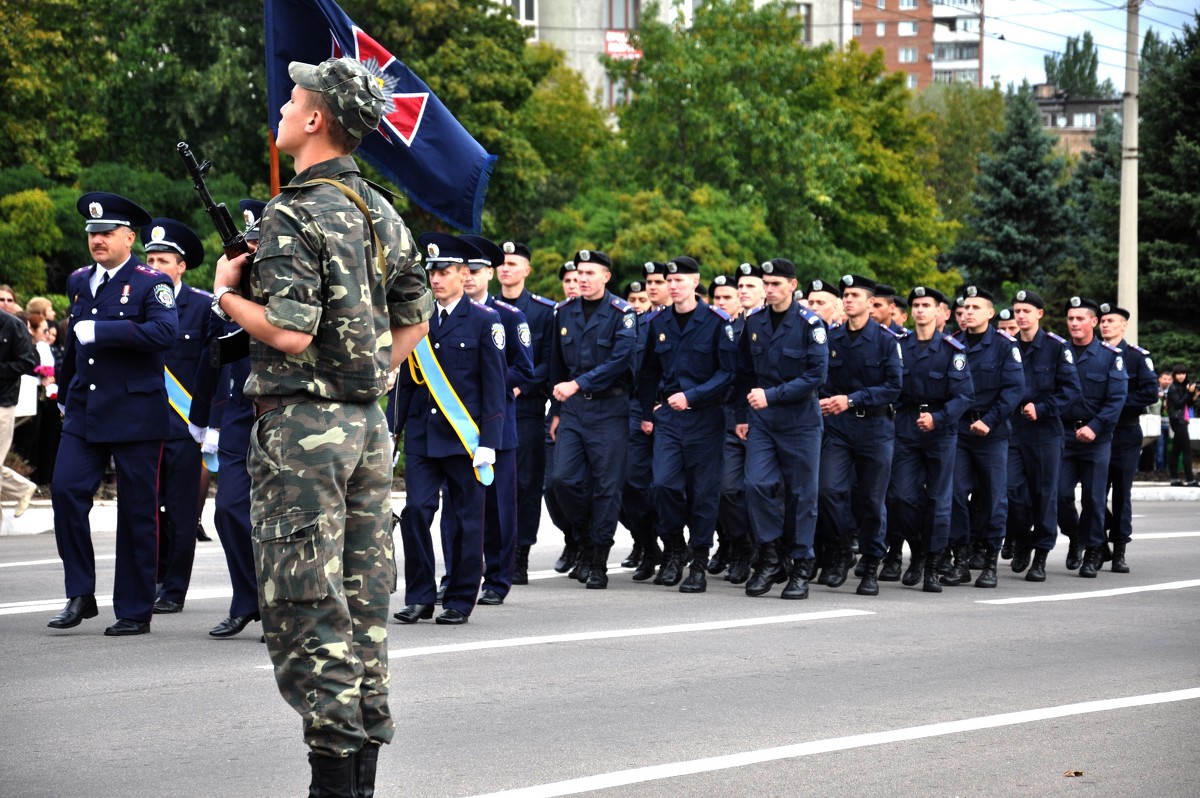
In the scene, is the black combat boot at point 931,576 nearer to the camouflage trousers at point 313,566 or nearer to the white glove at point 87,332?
the white glove at point 87,332

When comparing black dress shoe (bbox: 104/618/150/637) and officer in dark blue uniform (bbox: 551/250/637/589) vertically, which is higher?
officer in dark blue uniform (bbox: 551/250/637/589)

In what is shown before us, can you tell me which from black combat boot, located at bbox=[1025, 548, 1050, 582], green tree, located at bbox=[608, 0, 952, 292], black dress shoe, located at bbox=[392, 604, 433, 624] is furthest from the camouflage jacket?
green tree, located at bbox=[608, 0, 952, 292]

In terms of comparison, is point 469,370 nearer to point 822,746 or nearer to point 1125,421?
point 822,746

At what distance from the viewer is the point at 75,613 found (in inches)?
364

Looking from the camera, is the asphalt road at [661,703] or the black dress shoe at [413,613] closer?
the asphalt road at [661,703]

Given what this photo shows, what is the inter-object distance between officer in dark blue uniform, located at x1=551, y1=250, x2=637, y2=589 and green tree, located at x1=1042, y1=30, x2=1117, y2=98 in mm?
144729

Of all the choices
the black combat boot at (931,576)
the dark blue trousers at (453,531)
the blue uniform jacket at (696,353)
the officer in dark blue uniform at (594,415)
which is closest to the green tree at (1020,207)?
the black combat boot at (931,576)

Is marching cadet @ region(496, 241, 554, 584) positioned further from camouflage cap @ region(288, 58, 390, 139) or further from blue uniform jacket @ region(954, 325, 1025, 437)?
camouflage cap @ region(288, 58, 390, 139)

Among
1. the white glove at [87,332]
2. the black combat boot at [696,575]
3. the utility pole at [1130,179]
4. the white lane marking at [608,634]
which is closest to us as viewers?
the white lane marking at [608,634]

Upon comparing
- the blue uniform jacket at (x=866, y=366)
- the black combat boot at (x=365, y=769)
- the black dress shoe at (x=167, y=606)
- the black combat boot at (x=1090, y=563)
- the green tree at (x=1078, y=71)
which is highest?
the green tree at (x=1078, y=71)

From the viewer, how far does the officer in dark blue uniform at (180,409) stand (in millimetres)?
9844

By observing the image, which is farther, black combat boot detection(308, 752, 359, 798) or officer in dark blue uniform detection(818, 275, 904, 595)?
officer in dark blue uniform detection(818, 275, 904, 595)

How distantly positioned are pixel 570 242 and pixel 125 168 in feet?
35.3

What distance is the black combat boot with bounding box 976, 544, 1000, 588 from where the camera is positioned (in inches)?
506
